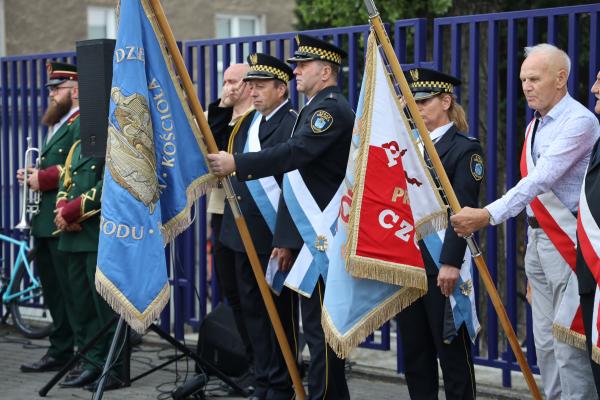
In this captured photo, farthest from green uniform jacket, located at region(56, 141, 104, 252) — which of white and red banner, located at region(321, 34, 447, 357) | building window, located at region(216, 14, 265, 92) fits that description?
building window, located at region(216, 14, 265, 92)

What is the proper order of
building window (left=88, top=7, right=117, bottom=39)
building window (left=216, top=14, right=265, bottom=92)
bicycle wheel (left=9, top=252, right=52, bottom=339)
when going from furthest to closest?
building window (left=216, top=14, right=265, bottom=92) → building window (left=88, top=7, right=117, bottom=39) → bicycle wheel (left=9, top=252, right=52, bottom=339)

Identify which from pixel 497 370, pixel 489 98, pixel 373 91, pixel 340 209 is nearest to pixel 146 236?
pixel 340 209

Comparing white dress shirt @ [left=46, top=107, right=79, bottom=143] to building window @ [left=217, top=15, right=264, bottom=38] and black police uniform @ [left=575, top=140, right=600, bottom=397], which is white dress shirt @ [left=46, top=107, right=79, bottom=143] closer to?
black police uniform @ [left=575, top=140, right=600, bottom=397]

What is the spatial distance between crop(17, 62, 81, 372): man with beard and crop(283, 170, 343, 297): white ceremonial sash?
234 cm

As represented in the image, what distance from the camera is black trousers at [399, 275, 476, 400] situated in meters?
5.37

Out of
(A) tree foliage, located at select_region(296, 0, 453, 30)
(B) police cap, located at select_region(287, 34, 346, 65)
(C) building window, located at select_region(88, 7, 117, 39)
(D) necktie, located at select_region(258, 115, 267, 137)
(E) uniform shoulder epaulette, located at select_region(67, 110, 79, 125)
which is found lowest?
(D) necktie, located at select_region(258, 115, 267, 137)

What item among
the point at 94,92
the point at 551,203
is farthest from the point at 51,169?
the point at 551,203

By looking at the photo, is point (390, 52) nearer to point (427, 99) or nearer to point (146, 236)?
point (427, 99)

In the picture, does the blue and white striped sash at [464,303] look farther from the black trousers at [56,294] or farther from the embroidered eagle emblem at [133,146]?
the black trousers at [56,294]

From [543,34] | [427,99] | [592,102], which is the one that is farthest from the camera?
[543,34]

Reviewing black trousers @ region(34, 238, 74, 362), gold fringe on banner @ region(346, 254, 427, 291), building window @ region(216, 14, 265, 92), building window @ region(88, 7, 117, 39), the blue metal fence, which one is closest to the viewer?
gold fringe on banner @ region(346, 254, 427, 291)

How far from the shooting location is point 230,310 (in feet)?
25.3

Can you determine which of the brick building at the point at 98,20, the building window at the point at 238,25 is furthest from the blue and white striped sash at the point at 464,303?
the building window at the point at 238,25

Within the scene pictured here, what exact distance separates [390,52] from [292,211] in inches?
47.5
